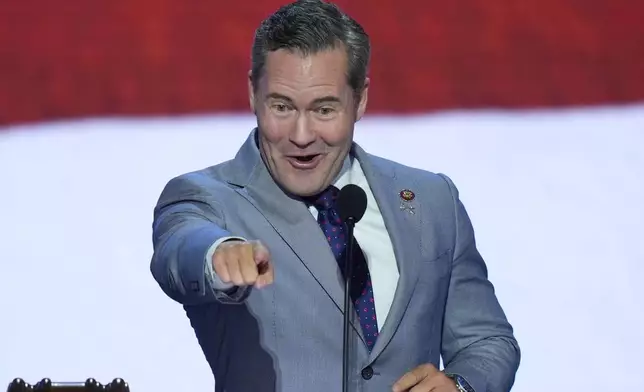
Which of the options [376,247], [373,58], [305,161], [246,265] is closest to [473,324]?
[376,247]

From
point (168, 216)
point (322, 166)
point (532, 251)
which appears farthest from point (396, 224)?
point (532, 251)

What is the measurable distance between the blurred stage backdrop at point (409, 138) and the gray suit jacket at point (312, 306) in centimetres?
101

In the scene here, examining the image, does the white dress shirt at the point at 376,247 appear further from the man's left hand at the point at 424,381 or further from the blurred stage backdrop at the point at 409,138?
the blurred stage backdrop at the point at 409,138

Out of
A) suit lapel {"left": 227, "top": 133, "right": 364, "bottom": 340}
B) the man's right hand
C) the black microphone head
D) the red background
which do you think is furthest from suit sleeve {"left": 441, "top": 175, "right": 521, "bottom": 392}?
the red background

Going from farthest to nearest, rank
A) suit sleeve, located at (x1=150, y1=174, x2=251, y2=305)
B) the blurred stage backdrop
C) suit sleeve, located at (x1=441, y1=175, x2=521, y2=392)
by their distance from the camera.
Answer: the blurred stage backdrop → suit sleeve, located at (x1=441, y1=175, x2=521, y2=392) → suit sleeve, located at (x1=150, y1=174, x2=251, y2=305)

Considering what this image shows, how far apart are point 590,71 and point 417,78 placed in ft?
1.69

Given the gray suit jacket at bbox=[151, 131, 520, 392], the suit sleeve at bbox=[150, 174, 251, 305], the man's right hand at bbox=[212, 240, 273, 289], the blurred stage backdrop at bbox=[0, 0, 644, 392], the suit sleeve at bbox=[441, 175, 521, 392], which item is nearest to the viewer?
the man's right hand at bbox=[212, 240, 273, 289]

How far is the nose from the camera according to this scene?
215cm

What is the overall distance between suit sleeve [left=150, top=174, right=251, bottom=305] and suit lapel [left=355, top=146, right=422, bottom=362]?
1.02 ft

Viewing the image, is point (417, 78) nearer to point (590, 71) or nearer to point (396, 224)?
point (590, 71)

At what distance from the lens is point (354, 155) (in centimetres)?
237

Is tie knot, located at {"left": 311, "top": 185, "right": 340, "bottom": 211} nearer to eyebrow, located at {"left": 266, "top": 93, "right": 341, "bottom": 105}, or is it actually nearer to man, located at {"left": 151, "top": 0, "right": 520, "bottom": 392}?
man, located at {"left": 151, "top": 0, "right": 520, "bottom": 392}

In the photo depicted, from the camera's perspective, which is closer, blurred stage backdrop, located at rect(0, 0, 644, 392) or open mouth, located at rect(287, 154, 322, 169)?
open mouth, located at rect(287, 154, 322, 169)

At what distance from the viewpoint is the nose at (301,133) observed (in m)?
2.15
